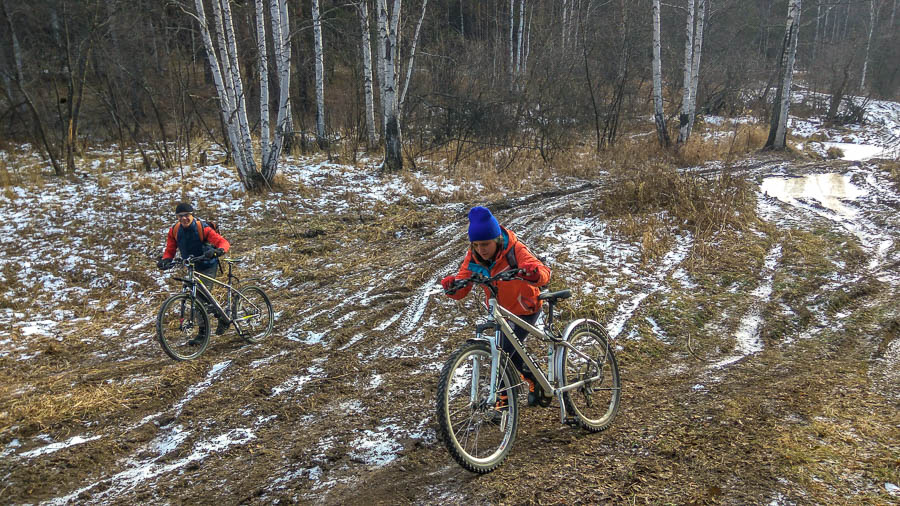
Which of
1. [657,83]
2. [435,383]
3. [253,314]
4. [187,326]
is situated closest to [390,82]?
[253,314]

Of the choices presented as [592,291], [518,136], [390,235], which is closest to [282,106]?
[390,235]

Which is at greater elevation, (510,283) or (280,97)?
(280,97)

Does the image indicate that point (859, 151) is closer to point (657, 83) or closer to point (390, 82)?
point (657, 83)

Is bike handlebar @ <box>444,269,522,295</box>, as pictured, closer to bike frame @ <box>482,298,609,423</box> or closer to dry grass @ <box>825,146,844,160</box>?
bike frame @ <box>482,298,609,423</box>

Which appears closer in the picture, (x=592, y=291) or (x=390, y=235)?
(x=592, y=291)

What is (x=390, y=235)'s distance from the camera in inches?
410

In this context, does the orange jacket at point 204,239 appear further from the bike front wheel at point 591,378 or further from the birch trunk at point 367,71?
the birch trunk at point 367,71

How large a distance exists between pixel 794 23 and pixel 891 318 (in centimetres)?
1652

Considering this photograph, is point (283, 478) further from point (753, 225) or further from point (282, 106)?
point (282, 106)

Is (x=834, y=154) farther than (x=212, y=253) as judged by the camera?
Yes

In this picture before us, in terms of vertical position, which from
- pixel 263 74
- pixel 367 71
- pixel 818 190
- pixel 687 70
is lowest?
pixel 818 190

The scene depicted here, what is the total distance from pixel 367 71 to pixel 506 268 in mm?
15305

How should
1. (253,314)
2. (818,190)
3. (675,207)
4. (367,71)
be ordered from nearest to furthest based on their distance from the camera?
(253,314)
(675,207)
(818,190)
(367,71)

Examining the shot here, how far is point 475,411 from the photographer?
11.2ft
